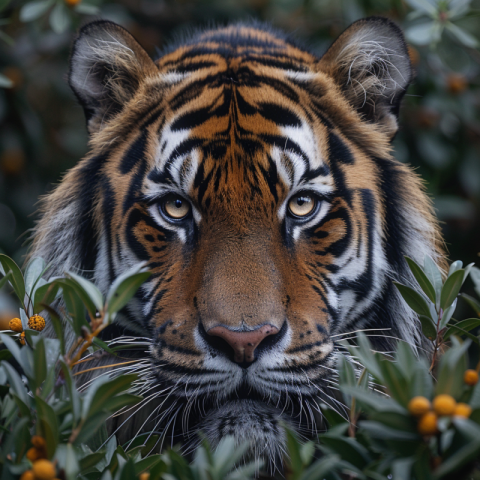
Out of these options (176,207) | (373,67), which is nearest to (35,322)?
(176,207)

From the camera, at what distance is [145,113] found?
1569mm

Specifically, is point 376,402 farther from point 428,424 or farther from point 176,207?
point 176,207

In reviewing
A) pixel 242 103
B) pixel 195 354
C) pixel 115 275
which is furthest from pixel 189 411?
pixel 242 103

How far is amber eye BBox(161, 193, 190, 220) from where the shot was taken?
4.65 feet

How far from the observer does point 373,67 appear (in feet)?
5.26

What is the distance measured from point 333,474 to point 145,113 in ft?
3.75

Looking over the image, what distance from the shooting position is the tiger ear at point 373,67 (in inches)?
60.5

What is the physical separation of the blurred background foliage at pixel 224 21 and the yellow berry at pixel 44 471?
169cm

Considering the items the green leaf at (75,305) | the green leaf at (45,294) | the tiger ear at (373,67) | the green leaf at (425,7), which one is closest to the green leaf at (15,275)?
the green leaf at (45,294)

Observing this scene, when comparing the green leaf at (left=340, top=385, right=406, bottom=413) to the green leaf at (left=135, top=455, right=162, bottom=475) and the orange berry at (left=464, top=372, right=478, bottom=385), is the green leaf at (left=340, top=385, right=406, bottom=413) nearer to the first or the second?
the orange berry at (left=464, top=372, right=478, bottom=385)

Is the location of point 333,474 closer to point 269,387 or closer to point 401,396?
point 401,396

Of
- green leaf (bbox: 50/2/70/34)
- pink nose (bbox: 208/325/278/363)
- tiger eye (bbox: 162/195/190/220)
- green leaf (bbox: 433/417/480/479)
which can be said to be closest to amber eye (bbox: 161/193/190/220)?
tiger eye (bbox: 162/195/190/220)

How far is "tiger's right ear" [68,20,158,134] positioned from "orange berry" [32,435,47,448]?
106 centimetres

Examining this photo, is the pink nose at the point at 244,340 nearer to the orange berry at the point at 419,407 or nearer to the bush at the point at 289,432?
the bush at the point at 289,432
